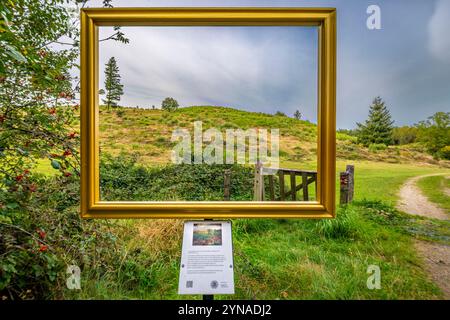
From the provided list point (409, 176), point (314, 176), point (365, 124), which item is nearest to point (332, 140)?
point (314, 176)

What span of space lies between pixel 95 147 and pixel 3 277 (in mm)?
882

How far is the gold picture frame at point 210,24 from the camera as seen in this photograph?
4.01 ft

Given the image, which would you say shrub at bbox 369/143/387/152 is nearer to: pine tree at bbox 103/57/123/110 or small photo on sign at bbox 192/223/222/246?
small photo on sign at bbox 192/223/222/246

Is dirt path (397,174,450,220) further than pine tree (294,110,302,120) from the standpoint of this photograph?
Yes

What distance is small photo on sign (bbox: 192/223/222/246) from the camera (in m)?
1.17

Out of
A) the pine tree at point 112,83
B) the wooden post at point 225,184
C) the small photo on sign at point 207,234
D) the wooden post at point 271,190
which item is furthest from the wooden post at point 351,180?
the pine tree at point 112,83

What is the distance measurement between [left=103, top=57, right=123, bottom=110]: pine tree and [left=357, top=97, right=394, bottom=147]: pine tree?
1.61 meters

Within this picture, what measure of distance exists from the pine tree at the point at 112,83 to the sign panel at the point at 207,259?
2.94 ft

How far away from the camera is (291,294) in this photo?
1.30 metres

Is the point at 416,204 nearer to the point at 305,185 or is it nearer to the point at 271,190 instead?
the point at 305,185

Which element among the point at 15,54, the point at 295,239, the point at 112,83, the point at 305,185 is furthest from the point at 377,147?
the point at 15,54

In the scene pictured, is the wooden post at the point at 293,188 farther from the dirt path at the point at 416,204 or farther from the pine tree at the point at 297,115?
the dirt path at the point at 416,204

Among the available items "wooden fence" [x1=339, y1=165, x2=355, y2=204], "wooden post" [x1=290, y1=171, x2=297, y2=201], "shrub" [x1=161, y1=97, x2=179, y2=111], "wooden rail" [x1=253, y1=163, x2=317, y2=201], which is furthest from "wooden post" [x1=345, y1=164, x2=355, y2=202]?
Result: "shrub" [x1=161, y1=97, x2=179, y2=111]

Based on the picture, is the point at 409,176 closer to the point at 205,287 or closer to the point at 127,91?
the point at 205,287
